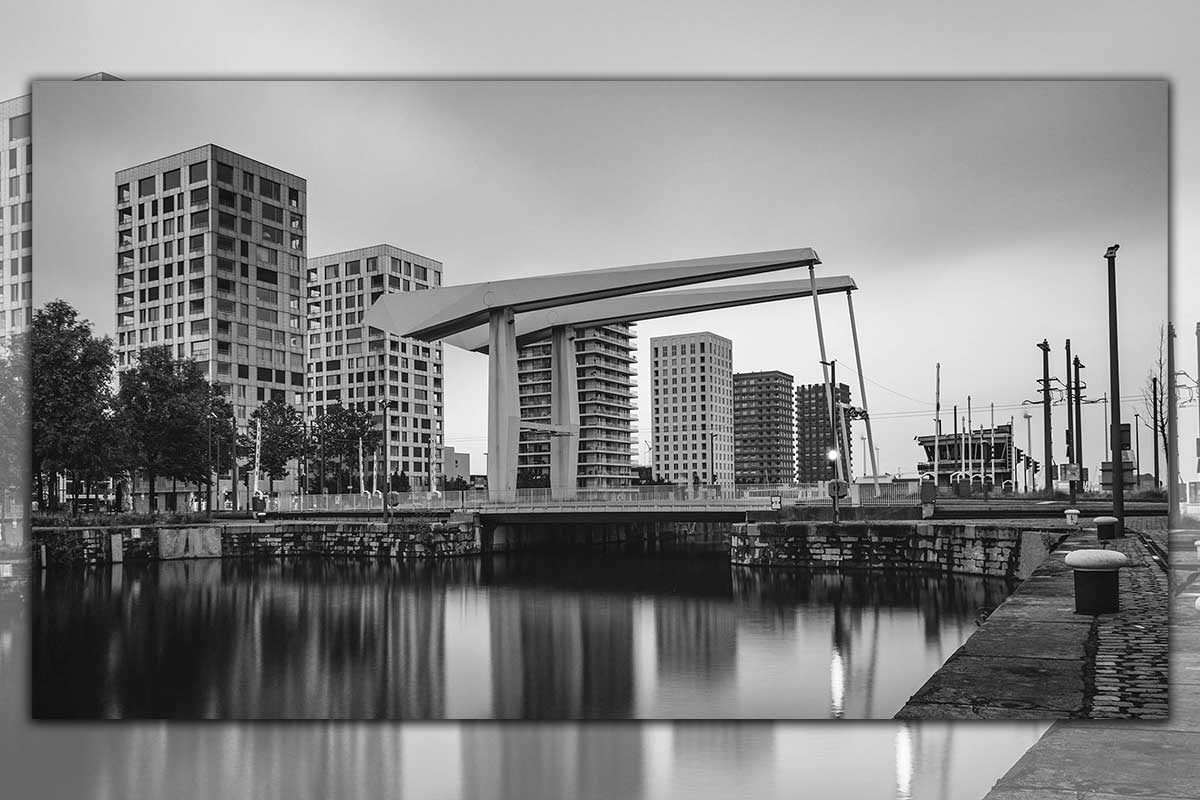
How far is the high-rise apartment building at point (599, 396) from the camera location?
12000 centimetres

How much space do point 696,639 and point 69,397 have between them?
2396 cm

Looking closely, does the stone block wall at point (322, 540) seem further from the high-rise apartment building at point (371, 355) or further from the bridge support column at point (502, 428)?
the high-rise apartment building at point (371, 355)

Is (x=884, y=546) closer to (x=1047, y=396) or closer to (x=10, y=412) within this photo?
(x=1047, y=396)

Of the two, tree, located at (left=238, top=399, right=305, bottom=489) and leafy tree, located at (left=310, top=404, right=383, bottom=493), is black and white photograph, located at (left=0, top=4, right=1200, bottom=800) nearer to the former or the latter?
tree, located at (left=238, top=399, right=305, bottom=489)

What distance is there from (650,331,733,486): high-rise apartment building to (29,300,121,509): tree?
108 metres

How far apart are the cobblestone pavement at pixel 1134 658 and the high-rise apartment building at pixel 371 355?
87.1m

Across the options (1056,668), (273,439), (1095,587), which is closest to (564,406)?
(273,439)

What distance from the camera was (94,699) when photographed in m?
16.3

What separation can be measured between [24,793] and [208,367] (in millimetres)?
45770

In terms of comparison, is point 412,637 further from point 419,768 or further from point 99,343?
point 99,343

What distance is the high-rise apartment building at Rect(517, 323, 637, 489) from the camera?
12000 cm

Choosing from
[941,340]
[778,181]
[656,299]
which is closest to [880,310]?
[941,340]

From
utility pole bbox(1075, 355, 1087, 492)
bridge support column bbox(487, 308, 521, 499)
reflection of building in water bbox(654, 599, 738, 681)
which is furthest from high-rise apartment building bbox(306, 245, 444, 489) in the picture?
reflection of building in water bbox(654, 599, 738, 681)

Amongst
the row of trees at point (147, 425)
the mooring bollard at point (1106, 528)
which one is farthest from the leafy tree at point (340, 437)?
the mooring bollard at point (1106, 528)
